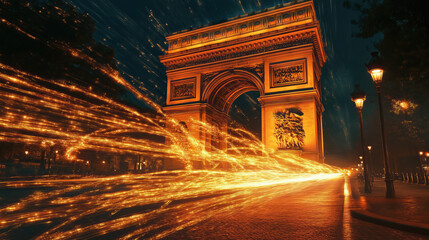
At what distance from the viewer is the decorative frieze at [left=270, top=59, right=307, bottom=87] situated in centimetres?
2561

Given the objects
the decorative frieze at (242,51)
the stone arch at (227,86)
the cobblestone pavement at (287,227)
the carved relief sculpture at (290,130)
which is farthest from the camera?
the stone arch at (227,86)

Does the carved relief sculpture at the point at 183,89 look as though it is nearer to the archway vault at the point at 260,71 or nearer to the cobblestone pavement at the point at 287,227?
the archway vault at the point at 260,71

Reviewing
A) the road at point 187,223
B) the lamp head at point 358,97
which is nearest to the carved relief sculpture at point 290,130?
the lamp head at point 358,97

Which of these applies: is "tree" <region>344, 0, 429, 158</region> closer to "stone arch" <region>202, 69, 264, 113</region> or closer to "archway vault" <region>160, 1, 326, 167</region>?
"archway vault" <region>160, 1, 326, 167</region>

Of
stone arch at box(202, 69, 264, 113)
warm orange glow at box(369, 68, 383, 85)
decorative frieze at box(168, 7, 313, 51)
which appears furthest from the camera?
stone arch at box(202, 69, 264, 113)

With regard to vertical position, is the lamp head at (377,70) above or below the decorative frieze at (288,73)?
below

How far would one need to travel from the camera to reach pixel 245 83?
104 ft

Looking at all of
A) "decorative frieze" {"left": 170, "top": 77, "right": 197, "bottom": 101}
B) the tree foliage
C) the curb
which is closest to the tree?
the tree foliage

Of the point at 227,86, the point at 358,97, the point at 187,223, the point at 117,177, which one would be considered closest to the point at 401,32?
the point at 358,97

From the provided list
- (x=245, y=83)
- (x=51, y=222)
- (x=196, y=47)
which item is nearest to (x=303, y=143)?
(x=245, y=83)

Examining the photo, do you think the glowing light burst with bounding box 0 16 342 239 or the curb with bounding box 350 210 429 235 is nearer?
the curb with bounding box 350 210 429 235

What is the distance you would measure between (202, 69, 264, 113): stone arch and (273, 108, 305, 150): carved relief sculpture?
142 inches

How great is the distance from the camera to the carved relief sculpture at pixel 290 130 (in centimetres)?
2447

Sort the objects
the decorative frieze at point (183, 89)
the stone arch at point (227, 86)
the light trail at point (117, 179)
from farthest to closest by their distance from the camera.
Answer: the decorative frieze at point (183, 89) → the stone arch at point (227, 86) → the light trail at point (117, 179)
